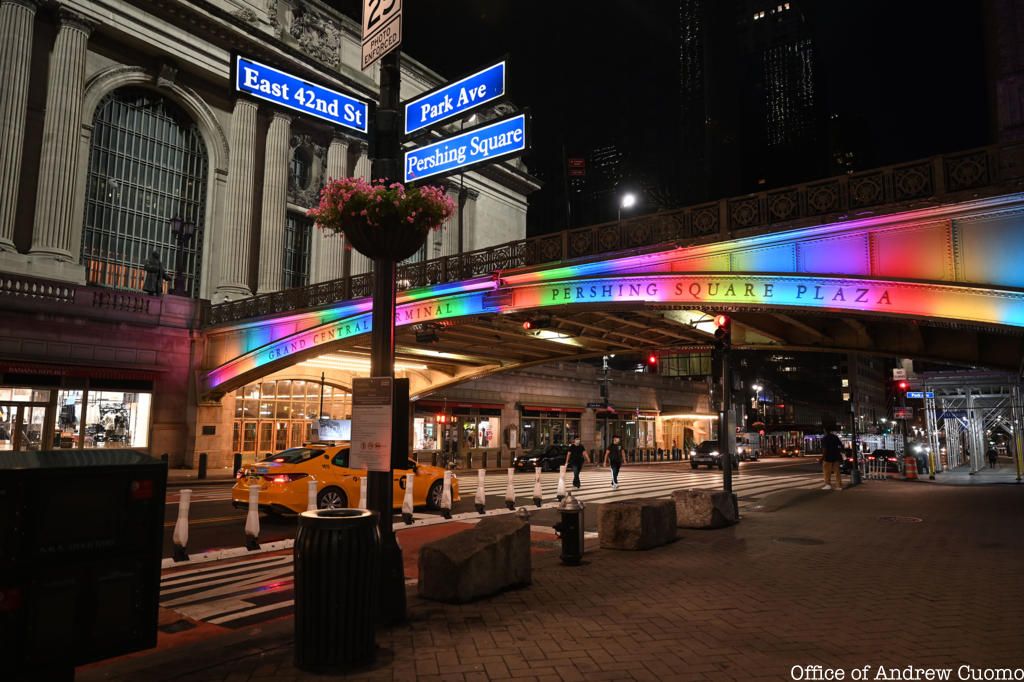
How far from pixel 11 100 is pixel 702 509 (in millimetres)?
32236

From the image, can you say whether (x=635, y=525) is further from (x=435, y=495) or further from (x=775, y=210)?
(x=775, y=210)

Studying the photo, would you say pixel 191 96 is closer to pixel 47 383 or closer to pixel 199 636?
pixel 47 383

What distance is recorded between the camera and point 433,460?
1405 inches

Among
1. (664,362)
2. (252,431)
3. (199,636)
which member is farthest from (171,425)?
(664,362)

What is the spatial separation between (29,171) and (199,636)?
3136cm

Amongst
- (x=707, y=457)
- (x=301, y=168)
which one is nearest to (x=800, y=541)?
(x=707, y=457)

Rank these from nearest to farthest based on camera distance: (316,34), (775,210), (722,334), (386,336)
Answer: (386,336), (722,334), (775,210), (316,34)

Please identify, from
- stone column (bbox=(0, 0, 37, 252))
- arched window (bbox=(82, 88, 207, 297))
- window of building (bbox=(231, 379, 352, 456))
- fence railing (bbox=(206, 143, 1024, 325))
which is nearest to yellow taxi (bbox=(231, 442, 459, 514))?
fence railing (bbox=(206, 143, 1024, 325))

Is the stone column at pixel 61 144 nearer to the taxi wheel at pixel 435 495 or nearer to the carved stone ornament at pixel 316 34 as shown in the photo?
the carved stone ornament at pixel 316 34

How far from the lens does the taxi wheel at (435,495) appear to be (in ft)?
50.9

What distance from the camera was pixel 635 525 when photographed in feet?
32.1

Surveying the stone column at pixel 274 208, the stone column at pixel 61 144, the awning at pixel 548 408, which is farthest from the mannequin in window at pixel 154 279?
the awning at pixel 548 408

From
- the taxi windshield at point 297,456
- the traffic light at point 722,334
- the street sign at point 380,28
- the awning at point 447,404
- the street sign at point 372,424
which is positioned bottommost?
the taxi windshield at point 297,456

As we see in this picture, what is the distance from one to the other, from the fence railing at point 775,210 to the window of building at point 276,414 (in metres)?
13.6
